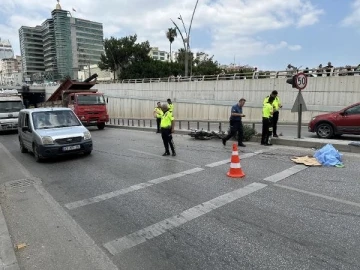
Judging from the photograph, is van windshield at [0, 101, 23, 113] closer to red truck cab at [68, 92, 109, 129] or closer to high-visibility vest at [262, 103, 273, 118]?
red truck cab at [68, 92, 109, 129]

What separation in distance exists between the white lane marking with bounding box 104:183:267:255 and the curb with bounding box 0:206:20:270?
41.0 inches

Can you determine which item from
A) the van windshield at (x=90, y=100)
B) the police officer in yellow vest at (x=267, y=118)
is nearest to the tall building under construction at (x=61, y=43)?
the van windshield at (x=90, y=100)

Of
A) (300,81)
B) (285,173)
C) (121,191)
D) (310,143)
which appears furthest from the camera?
(300,81)

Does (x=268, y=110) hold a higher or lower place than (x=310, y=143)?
higher

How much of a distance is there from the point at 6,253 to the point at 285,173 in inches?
224

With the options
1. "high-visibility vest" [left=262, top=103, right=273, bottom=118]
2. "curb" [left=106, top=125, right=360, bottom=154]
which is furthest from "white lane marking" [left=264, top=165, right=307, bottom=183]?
"high-visibility vest" [left=262, top=103, right=273, bottom=118]

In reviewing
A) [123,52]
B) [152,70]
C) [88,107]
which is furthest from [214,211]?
[123,52]

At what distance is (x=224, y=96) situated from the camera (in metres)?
27.5

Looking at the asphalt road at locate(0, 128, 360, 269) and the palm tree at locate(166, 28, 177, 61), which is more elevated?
the palm tree at locate(166, 28, 177, 61)

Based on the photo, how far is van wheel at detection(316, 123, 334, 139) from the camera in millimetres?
11867

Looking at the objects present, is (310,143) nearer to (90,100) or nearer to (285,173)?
(285,173)

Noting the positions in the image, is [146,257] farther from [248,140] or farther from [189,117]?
[189,117]

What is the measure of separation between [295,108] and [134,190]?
753cm

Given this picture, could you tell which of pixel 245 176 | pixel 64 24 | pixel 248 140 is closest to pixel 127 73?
pixel 64 24
